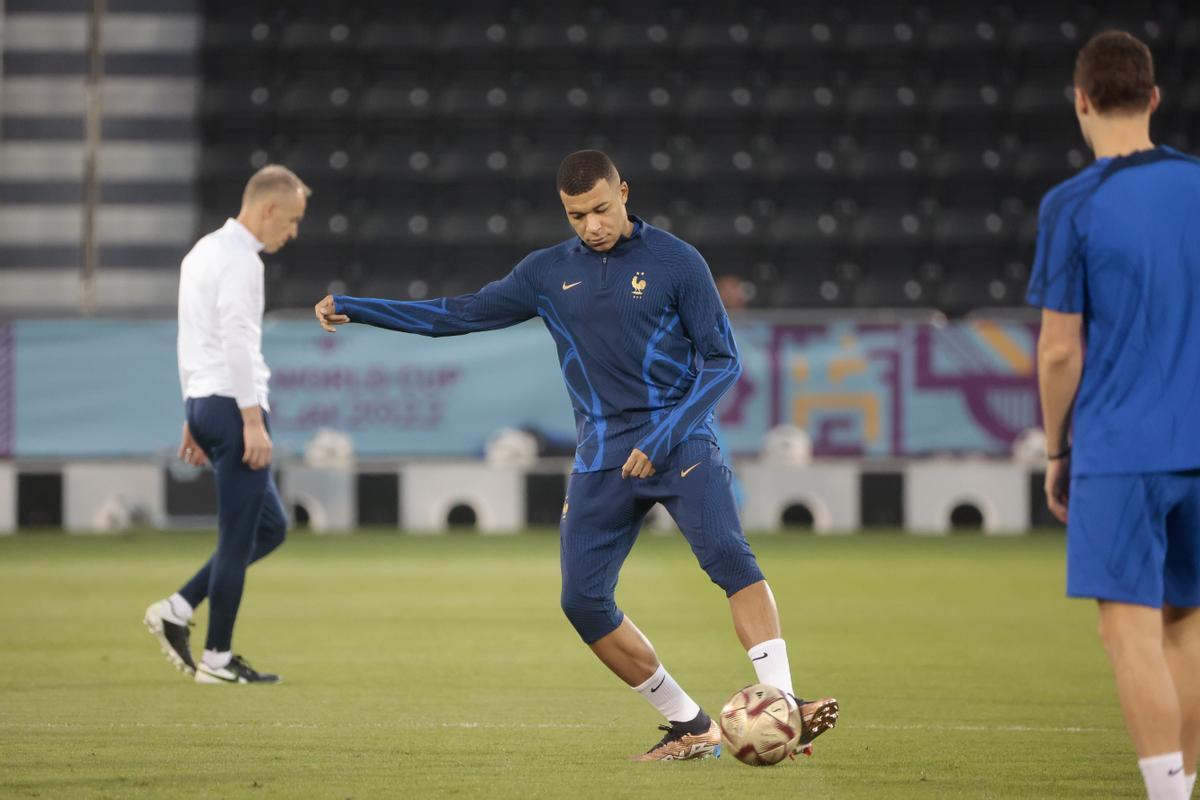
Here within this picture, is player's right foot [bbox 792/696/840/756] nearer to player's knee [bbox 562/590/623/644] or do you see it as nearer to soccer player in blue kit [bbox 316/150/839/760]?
soccer player in blue kit [bbox 316/150/839/760]

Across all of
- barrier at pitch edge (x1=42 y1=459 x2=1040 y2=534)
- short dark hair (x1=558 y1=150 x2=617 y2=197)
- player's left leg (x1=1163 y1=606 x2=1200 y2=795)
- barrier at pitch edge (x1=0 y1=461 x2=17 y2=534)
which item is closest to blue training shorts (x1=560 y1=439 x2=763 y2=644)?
short dark hair (x1=558 y1=150 x2=617 y2=197)

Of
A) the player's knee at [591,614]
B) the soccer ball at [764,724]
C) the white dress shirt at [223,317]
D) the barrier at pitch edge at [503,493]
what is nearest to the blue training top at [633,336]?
the player's knee at [591,614]

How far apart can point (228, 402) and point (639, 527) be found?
2533 millimetres

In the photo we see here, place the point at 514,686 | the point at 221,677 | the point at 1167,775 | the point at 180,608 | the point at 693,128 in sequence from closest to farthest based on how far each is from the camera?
the point at 1167,775 < the point at 514,686 < the point at 221,677 < the point at 180,608 < the point at 693,128

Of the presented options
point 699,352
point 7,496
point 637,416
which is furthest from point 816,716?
point 7,496

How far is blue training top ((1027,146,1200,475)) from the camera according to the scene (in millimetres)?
3906

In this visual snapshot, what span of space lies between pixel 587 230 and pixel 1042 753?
2154 mm

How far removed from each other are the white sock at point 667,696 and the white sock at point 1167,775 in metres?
1.78

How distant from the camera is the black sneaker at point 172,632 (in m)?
7.30

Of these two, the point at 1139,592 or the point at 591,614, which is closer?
the point at 1139,592

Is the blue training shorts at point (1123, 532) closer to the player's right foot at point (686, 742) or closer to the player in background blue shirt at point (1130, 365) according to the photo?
the player in background blue shirt at point (1130, 365)

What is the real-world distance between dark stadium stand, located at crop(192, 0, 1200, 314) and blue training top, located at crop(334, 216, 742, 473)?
527 inches

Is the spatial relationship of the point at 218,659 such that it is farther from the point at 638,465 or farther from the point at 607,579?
the point at 638,465

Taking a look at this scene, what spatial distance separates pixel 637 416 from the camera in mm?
5352
